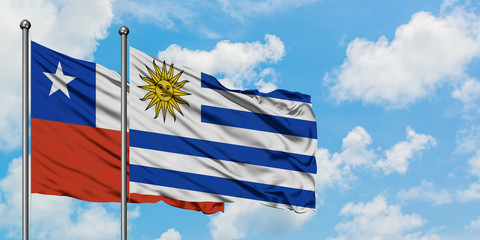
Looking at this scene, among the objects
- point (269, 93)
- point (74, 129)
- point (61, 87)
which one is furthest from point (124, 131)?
point (269, 93)

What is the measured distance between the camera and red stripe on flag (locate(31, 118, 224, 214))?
566 inches

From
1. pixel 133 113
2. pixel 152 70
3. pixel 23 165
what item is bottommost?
pixel 23 165

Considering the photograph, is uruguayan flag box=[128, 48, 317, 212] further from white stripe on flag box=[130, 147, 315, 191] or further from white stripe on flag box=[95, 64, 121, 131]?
white stripe on flag box=[95, 64, 121, 131]

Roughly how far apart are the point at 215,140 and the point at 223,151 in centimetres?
32

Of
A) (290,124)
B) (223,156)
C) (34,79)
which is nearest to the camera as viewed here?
(34,79)

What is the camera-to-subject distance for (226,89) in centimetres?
1638

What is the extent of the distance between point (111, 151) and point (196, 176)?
1.95m

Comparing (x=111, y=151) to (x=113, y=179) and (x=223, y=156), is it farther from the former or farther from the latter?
(x=223, y=156)

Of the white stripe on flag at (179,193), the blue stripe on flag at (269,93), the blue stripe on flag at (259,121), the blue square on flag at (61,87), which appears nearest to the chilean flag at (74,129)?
the blue square on flag at (61,87)

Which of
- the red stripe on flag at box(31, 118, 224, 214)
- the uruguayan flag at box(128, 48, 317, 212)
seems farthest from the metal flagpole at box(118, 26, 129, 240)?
the red stripe on flag at box(31, 118, 224, 214)

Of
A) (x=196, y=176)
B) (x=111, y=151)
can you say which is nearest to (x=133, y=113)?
(x=111, y=151)

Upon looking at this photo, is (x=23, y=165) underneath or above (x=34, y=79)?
underneath

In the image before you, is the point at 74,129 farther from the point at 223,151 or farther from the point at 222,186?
the point at 222,186

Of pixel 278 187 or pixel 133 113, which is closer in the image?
pixel 133 113
